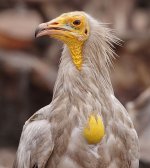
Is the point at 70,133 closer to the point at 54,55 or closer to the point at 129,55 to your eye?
the point at 129,55

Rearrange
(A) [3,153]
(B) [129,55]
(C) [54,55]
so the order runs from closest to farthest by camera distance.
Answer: (A) [3,153] → (B) [129,55] → (C) [54,55]

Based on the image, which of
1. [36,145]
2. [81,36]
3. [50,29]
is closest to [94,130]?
[36,145]

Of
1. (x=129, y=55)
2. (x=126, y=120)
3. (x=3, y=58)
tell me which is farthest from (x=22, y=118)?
(x=126, y=120)

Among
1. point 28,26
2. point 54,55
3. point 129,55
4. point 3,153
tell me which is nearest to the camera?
point 3,153

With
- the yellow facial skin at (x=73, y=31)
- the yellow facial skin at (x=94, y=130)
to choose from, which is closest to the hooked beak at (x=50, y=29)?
the yellow facial skin at (x=73, y=31)

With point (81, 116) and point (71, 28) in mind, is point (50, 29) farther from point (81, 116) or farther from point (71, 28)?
point (81, 116)

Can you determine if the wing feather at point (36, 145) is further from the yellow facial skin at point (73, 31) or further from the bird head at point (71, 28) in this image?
the bird head at point (71, 28)
